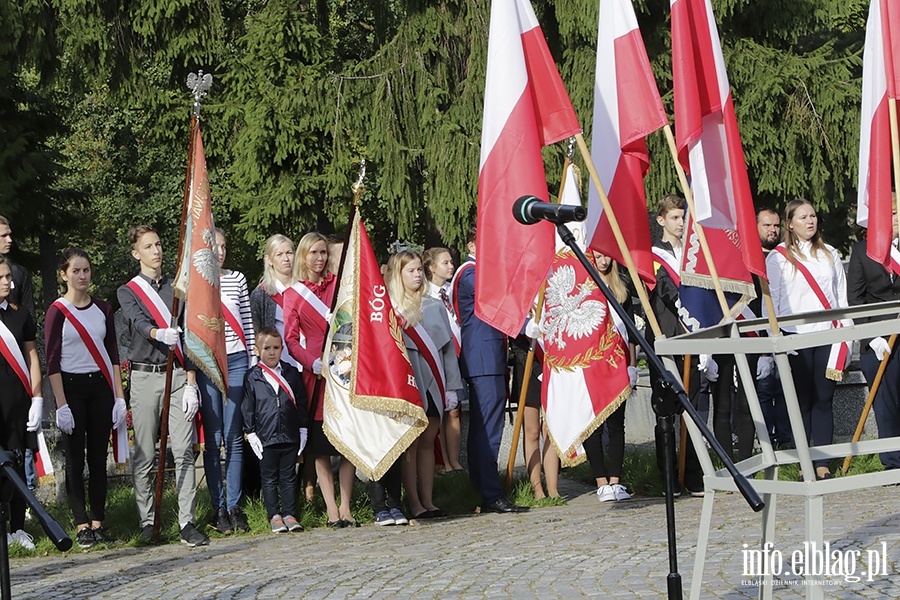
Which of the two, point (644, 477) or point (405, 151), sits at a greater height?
point (405, 151)

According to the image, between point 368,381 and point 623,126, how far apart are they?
3345 mm

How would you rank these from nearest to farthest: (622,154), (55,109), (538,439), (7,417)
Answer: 1. (622,154)
2. (7,417)
3. (538,439)
4. (55,109)

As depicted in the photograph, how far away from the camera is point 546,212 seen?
4754 mm

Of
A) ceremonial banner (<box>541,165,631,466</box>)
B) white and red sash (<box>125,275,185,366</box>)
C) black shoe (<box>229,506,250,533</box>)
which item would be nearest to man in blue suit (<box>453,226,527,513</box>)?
ceremonial banner (<box>541,165,631,466</box>)

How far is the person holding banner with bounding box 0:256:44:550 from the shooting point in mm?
8078

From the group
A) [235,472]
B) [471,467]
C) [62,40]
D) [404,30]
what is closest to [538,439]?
[471,467]

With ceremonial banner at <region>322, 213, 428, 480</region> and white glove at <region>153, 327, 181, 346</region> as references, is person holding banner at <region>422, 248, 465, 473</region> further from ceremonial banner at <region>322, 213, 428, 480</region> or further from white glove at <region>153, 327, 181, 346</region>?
white glove at <region>153, 327, 181, 346</region>

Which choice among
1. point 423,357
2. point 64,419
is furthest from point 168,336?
point 423,357

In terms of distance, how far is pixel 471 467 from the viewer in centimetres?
947

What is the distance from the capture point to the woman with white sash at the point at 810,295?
32.0 feet

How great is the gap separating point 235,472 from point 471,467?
1682 millimetres

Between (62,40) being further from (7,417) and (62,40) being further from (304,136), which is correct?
(7,417)

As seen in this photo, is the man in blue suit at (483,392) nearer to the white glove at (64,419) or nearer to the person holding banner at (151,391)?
the person holding banner at (151,391)

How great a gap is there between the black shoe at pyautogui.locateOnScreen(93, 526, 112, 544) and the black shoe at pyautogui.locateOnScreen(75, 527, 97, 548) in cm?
4
